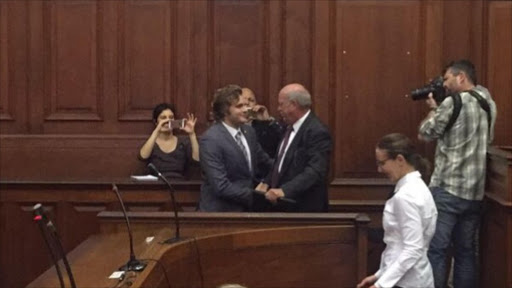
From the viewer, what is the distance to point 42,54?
25.7 ft

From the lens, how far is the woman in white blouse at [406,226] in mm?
4949

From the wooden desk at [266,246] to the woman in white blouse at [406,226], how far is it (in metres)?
0.74

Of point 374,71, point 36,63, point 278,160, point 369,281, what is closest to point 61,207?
point 36,63

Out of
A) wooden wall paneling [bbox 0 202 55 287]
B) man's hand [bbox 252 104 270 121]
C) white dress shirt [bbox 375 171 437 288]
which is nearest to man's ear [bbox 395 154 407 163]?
white dress shirt [bbox 375 171 437 288]

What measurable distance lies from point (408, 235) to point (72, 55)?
A: 11.9 feet

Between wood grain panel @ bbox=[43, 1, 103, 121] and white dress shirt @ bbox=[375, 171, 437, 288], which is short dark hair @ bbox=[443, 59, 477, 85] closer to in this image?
white dress shirt @ bbox=[375, 171, 437, 288]

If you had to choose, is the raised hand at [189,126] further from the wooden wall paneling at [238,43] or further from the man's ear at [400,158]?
the man's ear at [400,158]

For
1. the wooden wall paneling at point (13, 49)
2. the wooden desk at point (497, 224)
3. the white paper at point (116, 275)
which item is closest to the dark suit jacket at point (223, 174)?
the wooden desk at point (497, 224)

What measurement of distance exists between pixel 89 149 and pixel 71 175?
8.7 inches

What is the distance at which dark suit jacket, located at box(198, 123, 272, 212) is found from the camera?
6.29 metres

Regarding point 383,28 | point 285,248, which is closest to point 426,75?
point 383,28

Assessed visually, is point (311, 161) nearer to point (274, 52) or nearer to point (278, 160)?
point (278, 160)

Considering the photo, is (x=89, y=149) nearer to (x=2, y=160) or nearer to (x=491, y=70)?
(x=2, y=160)

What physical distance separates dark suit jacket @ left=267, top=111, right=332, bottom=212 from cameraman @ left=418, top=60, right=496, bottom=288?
0.66 m
